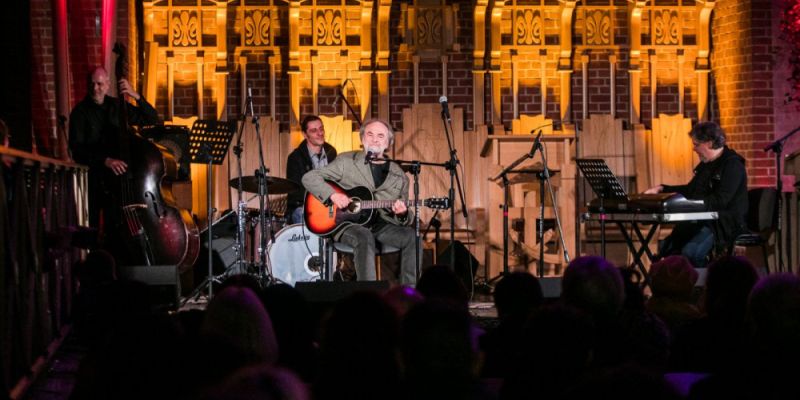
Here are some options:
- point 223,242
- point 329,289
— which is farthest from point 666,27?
point 329,289

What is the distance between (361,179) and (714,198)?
2.89 metres

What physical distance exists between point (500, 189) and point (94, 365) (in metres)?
7.74

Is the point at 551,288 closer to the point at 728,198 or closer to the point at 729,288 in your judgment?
the point at 729,288

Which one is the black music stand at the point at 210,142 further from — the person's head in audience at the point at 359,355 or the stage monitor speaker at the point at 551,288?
the person's head in audience at the point at 359,355

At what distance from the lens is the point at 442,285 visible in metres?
4.20

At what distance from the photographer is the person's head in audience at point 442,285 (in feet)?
13.6

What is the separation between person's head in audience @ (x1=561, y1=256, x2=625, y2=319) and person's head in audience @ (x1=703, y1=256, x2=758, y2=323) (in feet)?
1.52

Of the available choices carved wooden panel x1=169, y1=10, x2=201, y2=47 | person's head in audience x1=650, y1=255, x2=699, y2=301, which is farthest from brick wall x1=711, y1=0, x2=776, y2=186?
person's head in audience x1=650, y1=255, x2=699, y2=301

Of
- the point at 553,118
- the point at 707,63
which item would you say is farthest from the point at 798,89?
the point at 553,118

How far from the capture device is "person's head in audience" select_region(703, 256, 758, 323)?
384cm

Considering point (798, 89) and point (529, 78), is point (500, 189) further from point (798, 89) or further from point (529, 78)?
point (798, 89)

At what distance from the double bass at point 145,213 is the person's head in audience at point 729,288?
464cm

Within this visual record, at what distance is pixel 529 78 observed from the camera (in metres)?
10.9

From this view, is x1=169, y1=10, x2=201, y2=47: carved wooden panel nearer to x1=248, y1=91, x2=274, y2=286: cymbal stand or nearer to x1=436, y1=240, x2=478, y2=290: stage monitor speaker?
x1=248, y1=91, x2=274, y2=286: cymbal stand
